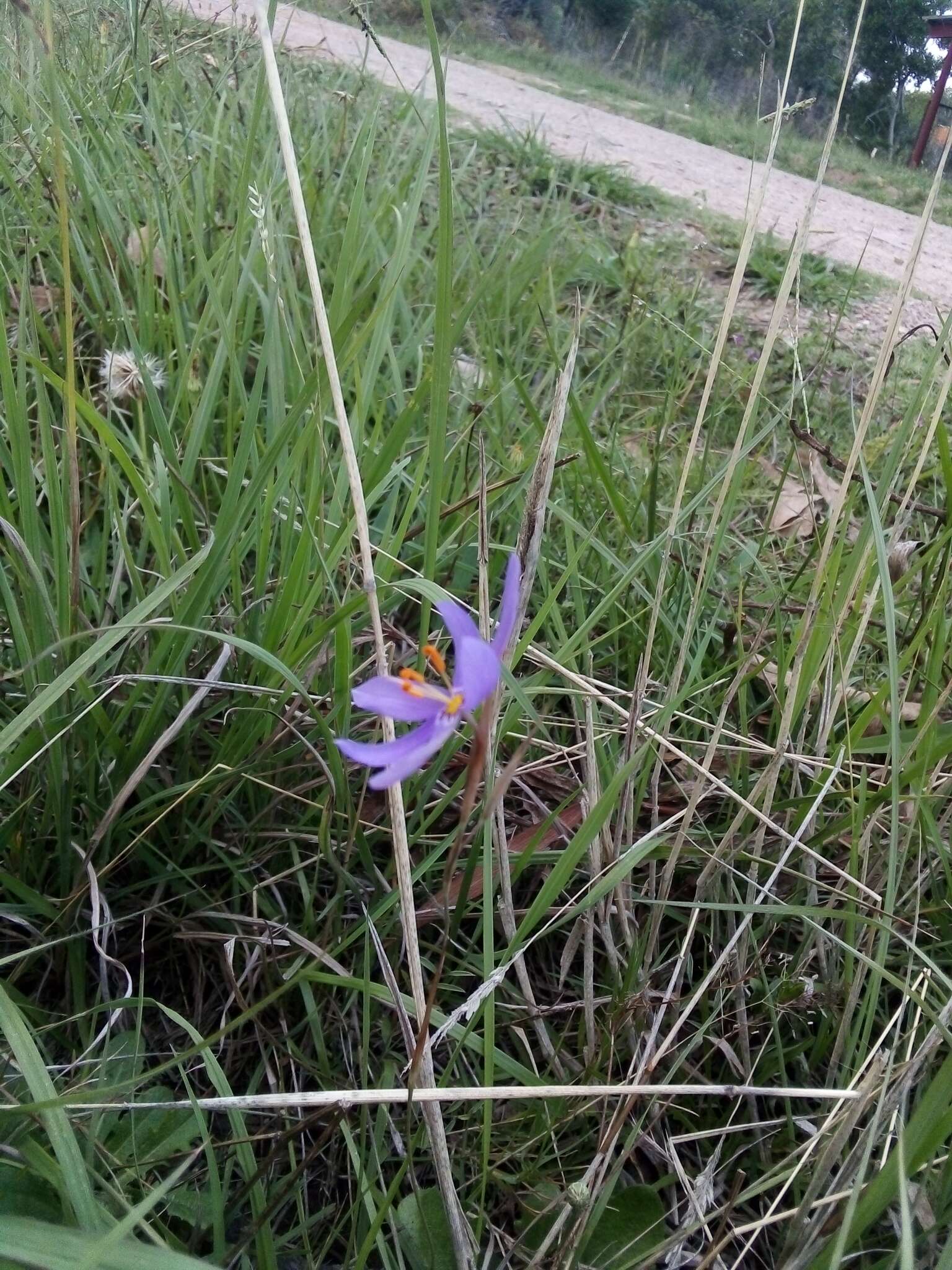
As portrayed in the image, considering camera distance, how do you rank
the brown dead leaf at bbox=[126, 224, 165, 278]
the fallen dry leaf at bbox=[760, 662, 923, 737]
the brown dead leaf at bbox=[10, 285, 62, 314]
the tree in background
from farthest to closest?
the tree in background → the brown dead leaf at bbox=[126, 224, 165, 278] → the brown dead leaf at bbox=[10, 285, 62, 314] → the fallen dry leaf at bbox=[760, 662, 923, 737]

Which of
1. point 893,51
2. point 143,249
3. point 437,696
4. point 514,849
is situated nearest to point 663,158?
point 893,51

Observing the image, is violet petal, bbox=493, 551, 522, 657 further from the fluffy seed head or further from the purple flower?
the fluffy seed head

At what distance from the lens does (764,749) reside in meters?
0.94

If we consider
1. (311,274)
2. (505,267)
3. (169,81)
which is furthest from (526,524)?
(169,81)

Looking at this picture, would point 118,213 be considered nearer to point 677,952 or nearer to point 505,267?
point 505,267

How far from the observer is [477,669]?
1.45 ft

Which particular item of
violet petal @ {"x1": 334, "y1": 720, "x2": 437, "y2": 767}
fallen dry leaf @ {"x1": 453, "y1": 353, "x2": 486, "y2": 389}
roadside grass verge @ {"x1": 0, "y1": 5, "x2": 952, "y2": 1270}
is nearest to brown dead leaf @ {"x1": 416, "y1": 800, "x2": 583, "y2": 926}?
roadside grass verge @ {"x1": 0, "y1": 5, "x2": 952, "y2": 1270}

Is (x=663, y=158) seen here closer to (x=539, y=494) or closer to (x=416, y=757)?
(x=539, y=494)

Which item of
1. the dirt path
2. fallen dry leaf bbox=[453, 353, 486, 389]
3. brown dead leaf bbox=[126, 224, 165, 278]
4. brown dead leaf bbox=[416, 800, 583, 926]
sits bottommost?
brown dead leaf bbox=[416, 800, 583, 926]

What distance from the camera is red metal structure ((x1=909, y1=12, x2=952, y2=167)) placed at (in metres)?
2.44

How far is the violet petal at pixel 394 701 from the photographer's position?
49 centimetres

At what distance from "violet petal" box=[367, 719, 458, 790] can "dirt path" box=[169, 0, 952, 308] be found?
95.5 inches

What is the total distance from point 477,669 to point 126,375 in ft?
3.07

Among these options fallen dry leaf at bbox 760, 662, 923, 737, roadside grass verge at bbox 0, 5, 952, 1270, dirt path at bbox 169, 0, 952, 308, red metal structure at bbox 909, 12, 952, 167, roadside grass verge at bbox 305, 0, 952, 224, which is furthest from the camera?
roadside grass verge at bbox 305, 0, 952, 224
